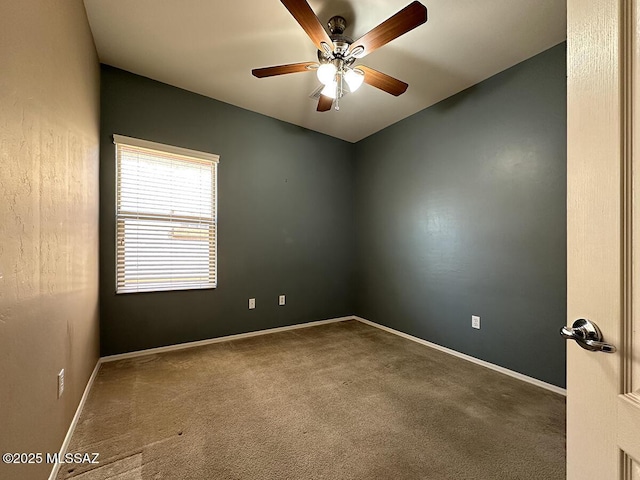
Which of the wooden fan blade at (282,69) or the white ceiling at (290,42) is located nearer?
the white ceiling at (290,42)

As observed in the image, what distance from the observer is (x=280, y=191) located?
12.1ft

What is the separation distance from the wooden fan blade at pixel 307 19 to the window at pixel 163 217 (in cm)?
188

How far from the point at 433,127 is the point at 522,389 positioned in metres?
2.71

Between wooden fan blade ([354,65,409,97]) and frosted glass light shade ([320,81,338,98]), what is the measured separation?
0.70 ft

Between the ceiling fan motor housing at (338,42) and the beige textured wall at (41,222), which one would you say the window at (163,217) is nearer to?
the beige textured wall at (41,222)

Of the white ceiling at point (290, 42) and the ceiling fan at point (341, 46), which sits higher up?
the white ceiling at point (290, 42)

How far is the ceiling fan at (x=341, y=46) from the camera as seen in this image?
1528 mm

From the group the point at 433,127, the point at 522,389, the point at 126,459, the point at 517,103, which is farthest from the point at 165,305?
the point at 517,103

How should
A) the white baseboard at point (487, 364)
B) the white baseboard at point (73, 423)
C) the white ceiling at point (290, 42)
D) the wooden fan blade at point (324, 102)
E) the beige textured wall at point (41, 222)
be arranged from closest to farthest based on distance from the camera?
1. the beige textured wall at point (41, 222)
2. the white baseboard at point (73, 423)
3. the white ceiling at point (290, 42)
4. the white baseboard at point (487, 364)
5. the wooden fan blade at point (324, 102)

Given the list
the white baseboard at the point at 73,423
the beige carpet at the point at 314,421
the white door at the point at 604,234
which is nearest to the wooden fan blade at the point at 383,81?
the white door at the point at 604,234

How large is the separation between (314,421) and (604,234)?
180 centimetres

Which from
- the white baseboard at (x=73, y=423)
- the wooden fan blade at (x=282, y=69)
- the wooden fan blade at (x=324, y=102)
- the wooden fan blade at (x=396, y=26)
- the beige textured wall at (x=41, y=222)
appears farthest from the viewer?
the wooden fan blade at (x=324, y=102)

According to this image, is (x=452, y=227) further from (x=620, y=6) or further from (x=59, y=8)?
(x=59, y=8)

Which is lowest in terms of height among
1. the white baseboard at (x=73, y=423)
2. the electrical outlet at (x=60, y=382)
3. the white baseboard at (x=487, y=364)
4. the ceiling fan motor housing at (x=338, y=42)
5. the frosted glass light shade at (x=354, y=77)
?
the white baseboard at (x=487, y=364)
